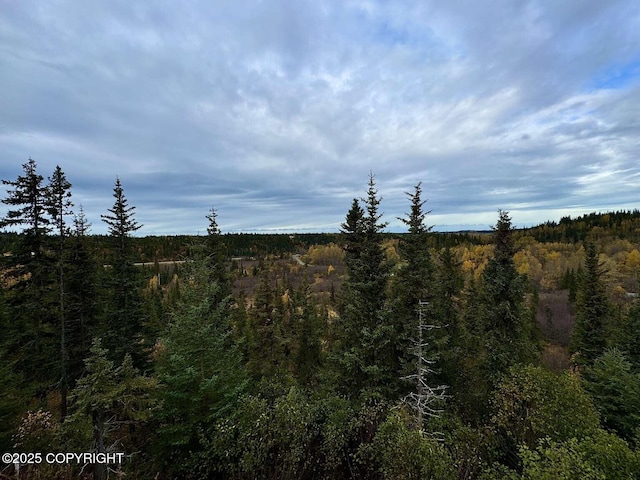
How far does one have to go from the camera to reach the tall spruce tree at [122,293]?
62.4 feet

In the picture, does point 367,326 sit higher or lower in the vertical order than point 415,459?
higher

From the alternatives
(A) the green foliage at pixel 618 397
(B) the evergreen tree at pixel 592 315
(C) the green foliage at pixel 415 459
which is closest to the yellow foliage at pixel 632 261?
(B) the evergreen tree at pixel 592 315

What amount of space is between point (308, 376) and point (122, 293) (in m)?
19.2

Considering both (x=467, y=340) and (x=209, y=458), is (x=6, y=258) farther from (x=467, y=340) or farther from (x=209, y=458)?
(x=467, y=340)

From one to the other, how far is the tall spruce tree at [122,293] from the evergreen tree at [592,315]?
3788 cm

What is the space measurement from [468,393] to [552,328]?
2206 inches

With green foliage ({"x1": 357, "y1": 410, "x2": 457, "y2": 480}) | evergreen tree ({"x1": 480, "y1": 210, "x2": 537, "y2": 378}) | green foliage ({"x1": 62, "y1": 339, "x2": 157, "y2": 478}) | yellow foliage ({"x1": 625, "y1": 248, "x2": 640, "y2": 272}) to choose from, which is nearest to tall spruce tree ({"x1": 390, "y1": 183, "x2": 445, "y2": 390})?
evergreen tree ({"x1": 480, "y1": 210, "x2": 537, "y2": 378})

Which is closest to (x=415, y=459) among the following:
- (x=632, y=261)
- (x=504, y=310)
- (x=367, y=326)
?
(x=367, y=326)

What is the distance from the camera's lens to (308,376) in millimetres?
30656

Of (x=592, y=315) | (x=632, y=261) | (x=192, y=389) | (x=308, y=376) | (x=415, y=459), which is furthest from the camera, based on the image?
(x=632, y=261)

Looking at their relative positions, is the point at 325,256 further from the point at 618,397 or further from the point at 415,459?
the point at 415,459

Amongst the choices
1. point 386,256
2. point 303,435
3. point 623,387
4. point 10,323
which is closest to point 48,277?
point 10,323

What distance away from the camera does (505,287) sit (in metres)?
18.8

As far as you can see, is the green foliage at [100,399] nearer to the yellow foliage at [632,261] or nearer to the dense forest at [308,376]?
the dense forest at [308,376]
